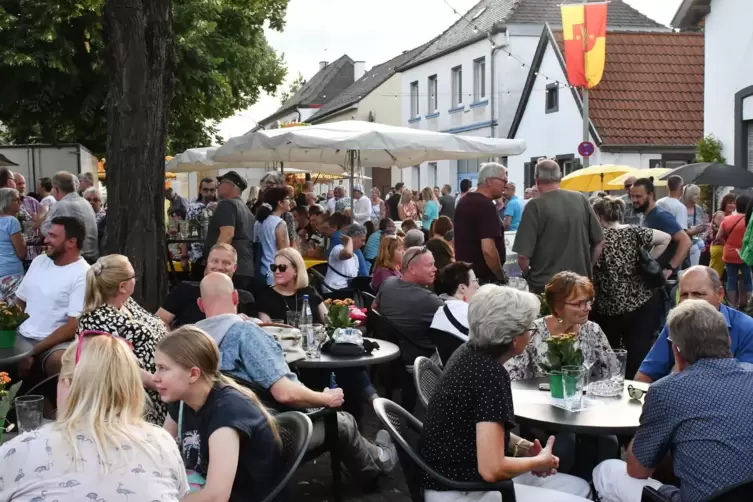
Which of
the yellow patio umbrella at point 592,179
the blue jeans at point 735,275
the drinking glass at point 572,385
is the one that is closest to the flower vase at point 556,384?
the drinking glass at point 572,385

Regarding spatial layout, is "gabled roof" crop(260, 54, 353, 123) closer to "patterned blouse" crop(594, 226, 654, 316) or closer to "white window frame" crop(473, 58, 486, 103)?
"white window frame" crop(473, 58, 486, 103)

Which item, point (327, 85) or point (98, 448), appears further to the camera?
point (327, 85)

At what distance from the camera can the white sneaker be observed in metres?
5.90

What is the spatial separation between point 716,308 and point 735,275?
788 centimetres

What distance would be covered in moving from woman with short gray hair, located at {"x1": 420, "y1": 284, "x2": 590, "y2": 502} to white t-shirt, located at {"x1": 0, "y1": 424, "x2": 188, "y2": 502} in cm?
133

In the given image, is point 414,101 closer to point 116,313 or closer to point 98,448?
point 116,313

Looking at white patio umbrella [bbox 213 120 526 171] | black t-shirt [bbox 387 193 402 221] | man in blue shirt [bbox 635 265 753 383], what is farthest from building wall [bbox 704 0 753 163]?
man in blue shirt [bbox 635 265 753 383]

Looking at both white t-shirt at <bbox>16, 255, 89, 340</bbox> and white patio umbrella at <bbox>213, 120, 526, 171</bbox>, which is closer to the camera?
white t-shirt at <bbox>16, 255, 89, 340</bbox>

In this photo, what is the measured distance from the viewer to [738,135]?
696 inches

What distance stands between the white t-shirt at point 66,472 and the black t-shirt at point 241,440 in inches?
24.9

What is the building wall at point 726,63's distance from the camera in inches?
691

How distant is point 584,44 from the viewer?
21422mm

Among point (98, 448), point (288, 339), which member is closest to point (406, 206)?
point (288, 339)

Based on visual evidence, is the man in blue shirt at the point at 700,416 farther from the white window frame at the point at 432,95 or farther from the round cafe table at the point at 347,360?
the white window frame at the point at 432,95
